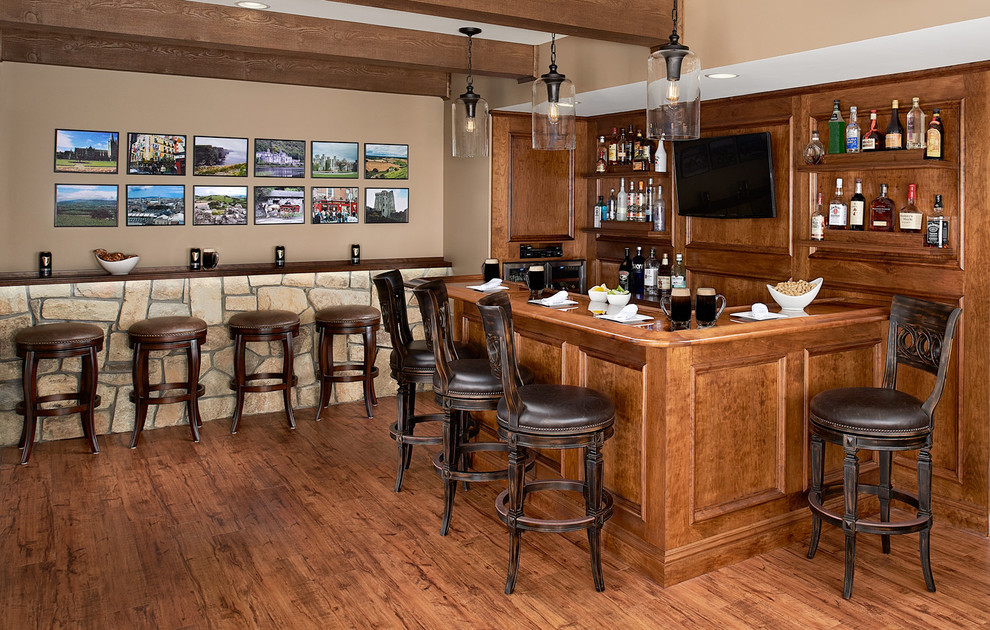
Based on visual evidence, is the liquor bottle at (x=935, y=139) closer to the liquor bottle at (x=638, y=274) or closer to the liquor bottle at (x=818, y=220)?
the liquor bottle at (x=818, y=220)

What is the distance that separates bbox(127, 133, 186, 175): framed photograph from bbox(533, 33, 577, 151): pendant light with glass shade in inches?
117

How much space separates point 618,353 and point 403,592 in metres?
1.31

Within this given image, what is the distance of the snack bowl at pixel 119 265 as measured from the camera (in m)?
5.46

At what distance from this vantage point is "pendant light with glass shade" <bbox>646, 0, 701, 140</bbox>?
3.37m

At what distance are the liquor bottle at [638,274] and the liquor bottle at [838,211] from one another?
5.62ft

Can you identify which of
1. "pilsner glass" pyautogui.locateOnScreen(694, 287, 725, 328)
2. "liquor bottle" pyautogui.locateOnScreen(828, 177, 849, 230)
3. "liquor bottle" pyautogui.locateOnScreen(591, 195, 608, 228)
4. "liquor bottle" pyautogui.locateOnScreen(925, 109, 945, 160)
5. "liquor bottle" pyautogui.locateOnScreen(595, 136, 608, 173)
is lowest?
"pilsner glass" pyautogui.locateOnScreen(694, 287, 725, 328)

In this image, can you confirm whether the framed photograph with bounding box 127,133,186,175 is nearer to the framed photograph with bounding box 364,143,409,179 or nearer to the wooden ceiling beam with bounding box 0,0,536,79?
the wooden ceiling beam with bounding box 0,0,536,79

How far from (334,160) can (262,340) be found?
5.66 ft

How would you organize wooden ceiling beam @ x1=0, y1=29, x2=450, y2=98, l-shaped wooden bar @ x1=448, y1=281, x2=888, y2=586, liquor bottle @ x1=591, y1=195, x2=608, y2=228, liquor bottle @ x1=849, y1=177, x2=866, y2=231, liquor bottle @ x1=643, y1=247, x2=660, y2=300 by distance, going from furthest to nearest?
1. liquor bottle @ x1=591, y1=195, x2=608, y2=228
2. liquor bottle @ x1=643, y1=247, x2=660, y2=300
3. wooden ceiling beam @ x1=0, y1=29, x2=450, y2=98
4. liquor bottle @ x1=849, y1=177, x2=866, y2=231
5. l-shaped wooden bar @ x1=448, y1=281, x2=888, y2=586

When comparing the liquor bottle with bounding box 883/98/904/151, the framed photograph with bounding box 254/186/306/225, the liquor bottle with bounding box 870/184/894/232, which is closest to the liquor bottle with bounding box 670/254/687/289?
the liquor bottle with bounding box 870/184/894/232

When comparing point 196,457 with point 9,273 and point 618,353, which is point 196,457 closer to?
point 9,273

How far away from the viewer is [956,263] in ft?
12.6

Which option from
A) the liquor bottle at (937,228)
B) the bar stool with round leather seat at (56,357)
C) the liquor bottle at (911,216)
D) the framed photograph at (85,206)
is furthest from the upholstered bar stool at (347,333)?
the liquor bottle at (937,228)

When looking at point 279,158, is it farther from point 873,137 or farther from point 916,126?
point 916,126
